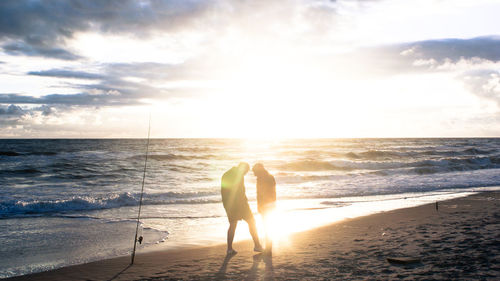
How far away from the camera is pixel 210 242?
8078 millimetres

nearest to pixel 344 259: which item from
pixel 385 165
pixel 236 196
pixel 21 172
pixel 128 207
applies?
pixel 236 196

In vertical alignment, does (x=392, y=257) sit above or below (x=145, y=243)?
above

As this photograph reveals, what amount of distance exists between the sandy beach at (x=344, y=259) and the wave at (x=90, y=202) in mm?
7379

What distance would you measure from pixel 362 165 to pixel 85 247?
31.2 metres

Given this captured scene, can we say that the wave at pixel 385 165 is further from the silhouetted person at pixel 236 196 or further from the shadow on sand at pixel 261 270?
the shadow on sand at pixel 261 270

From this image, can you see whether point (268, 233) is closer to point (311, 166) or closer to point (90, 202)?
point (90, 202)

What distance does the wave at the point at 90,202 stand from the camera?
12.8 m

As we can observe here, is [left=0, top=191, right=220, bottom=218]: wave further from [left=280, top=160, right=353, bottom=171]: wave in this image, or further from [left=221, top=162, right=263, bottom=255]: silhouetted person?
[left=280, top=160, right=353, bottom=171]: wave

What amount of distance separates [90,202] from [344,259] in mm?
10910

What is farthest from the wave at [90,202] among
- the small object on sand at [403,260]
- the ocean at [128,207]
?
the small object on sand at [403,260]

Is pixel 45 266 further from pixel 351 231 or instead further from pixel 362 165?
pixel 362 165

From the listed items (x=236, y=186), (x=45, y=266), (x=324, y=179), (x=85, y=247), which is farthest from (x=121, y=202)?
(x=324, y=179)

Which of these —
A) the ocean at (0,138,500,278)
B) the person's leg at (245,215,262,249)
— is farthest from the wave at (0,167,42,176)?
the person's leg at (245,215,262,249)

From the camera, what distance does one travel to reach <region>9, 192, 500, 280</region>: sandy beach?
521cm
